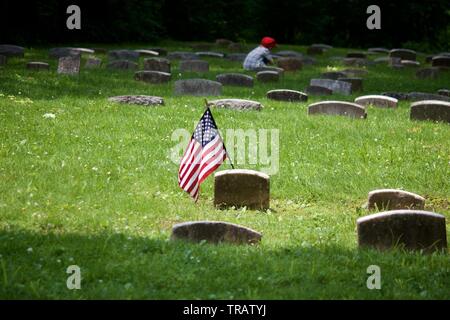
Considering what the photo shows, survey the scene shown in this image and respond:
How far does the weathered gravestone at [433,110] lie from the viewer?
14086 millimetres

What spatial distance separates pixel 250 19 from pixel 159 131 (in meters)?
29.0

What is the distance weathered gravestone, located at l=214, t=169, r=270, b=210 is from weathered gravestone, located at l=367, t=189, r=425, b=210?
128 centimetres

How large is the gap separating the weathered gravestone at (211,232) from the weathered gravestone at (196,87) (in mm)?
8932

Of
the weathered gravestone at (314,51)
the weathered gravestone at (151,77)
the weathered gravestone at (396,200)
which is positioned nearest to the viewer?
the weathered gravestone at (396,200)

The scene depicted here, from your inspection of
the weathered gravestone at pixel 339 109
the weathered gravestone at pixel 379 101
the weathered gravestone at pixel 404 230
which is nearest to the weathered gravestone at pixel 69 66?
the weathered gravestone at pixel 339 109

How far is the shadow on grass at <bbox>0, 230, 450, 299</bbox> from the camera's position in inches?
236

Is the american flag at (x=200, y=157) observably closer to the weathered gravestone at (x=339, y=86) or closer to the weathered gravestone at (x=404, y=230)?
the weathered gravestone at (x=404, y=230)

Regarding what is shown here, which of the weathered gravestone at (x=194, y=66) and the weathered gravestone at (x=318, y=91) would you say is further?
the weathered gravestone at (x=194, y=66)

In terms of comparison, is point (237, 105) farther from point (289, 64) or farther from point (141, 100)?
point (289, 64)

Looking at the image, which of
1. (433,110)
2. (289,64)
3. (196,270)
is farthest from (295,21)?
(196,270)

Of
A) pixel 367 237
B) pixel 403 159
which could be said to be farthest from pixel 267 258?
pixel 403 159

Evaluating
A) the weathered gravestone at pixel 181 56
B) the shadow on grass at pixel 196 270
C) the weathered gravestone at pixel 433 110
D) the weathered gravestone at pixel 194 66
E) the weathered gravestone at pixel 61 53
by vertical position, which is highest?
the weathered gravestone at pixel 61 53

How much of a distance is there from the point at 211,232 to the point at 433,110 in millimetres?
8081

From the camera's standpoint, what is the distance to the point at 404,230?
7285 mm
